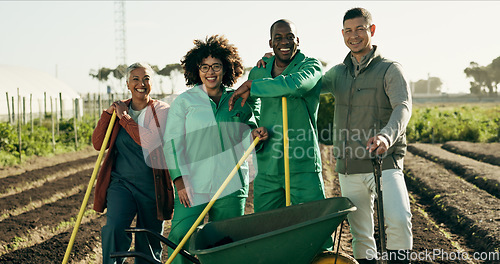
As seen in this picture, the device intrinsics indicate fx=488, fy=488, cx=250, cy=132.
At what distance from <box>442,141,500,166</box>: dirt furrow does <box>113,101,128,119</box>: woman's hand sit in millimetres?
8931

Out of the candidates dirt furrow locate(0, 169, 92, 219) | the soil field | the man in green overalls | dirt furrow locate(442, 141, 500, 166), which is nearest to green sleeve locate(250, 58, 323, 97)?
the man in green overalls

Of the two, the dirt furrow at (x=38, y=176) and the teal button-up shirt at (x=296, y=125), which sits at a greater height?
the teal button-up shirt at (x=296, y=125)

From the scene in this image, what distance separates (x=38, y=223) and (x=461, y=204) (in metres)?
5.27

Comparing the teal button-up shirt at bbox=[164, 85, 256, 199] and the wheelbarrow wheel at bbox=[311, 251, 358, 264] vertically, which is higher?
the teal button-up shirt at bbox=[164, 85, 256, 199]

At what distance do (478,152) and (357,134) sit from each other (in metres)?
9.87

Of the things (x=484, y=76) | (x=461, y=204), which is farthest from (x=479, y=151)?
(x=484, y=76)

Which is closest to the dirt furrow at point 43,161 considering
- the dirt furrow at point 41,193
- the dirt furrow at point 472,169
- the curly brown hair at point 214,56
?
the dirt furrow at point 41,193

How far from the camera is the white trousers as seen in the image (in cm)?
263

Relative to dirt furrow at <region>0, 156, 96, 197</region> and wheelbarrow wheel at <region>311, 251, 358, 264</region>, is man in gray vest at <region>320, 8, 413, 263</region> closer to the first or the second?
wheelbarrow wheel at <region>311, 251, 358, 264</region>

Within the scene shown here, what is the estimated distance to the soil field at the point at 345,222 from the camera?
4.71m

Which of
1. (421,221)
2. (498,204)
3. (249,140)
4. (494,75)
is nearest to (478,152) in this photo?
(498,204)

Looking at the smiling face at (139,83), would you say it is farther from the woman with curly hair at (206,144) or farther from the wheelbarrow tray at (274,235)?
the wheelbarrow tray at (274,235)

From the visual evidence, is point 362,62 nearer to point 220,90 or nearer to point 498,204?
point 220,90

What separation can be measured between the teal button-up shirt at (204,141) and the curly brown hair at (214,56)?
19 cm
